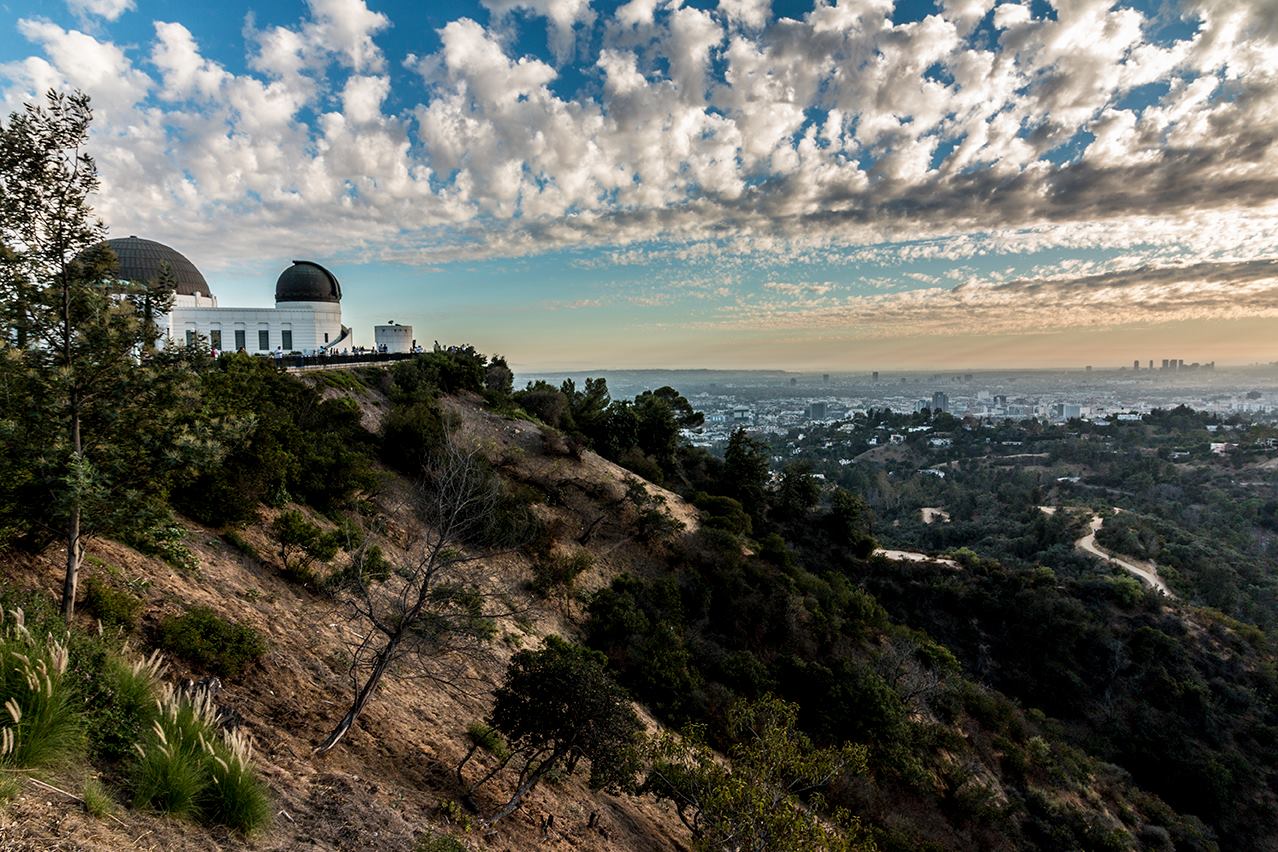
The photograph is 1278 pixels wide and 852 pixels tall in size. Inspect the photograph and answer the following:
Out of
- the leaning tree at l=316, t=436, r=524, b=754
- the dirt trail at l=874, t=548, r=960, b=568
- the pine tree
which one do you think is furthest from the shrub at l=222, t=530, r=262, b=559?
the dirt trail at l=874, t=548, r=960, b=568

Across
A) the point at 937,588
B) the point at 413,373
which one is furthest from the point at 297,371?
the point at 937,588

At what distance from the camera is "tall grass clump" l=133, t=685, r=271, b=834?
427cm

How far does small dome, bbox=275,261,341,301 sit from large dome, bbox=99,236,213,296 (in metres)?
4.06

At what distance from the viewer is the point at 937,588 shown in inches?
1280

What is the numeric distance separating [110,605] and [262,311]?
3156 centimetres

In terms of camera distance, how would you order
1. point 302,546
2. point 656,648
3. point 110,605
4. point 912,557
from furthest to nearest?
point 912,557
point 656,648
point 302,546
point 110,605

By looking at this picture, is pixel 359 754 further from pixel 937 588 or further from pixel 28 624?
pixel 937 588

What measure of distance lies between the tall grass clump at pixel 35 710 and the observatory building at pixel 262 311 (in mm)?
30061

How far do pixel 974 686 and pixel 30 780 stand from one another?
2929 centimetres

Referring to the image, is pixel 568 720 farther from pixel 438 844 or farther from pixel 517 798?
pixel 438 844

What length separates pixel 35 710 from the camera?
12.9 ft

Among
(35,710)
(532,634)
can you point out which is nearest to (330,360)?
(532,634)

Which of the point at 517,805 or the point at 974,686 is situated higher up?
the point at 517,805

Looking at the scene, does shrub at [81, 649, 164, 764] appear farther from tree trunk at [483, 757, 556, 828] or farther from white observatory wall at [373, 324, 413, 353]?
white observatory wall at [373, 324, 413, 353]
